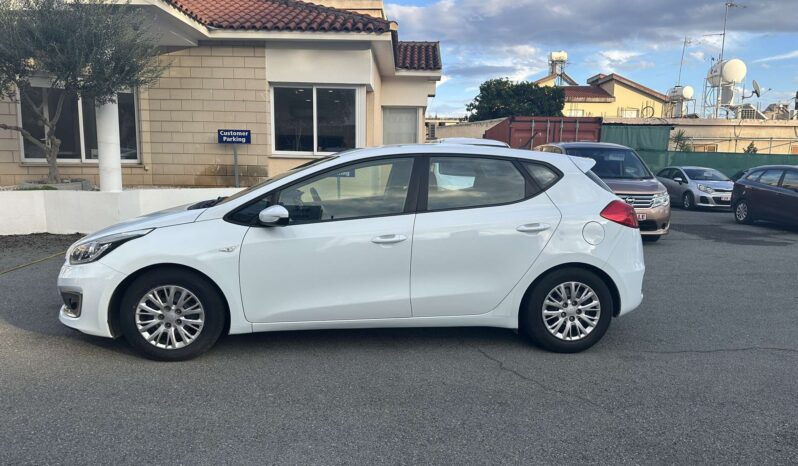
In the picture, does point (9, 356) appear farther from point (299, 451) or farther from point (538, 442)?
point (538, 442)

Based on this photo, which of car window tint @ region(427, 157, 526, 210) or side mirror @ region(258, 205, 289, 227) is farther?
car window tint @ region(427, 157, 526, 210)

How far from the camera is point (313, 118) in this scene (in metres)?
13.0

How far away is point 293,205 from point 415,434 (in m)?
1.98

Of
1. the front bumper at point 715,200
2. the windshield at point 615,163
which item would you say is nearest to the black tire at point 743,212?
the front bumper at point 715,200

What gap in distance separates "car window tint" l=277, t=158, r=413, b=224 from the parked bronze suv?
19.2 feet

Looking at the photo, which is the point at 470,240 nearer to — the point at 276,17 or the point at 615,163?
the point at 615,163

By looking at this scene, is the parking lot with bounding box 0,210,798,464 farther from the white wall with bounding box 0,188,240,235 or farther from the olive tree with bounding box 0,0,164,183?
the olive tree with bounding box 0,0,164,183

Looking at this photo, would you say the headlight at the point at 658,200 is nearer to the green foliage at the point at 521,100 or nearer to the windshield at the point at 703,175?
the windshield at the point at 703,175

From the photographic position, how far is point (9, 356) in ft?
15.1

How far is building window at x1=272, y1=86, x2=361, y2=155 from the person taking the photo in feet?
42.3

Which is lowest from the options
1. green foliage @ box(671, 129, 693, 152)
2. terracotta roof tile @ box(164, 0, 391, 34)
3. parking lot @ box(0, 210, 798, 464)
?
parking lot @ box(0, 210, 798, 464)

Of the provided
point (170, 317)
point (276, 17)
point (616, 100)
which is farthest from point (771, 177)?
point (616, 100)

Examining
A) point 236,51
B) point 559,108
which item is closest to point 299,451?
point 236,51

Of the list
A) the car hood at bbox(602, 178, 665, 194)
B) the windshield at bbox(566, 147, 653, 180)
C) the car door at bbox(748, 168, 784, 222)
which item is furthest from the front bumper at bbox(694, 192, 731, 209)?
the car hood at bbox(602, 178, 665, 194)
